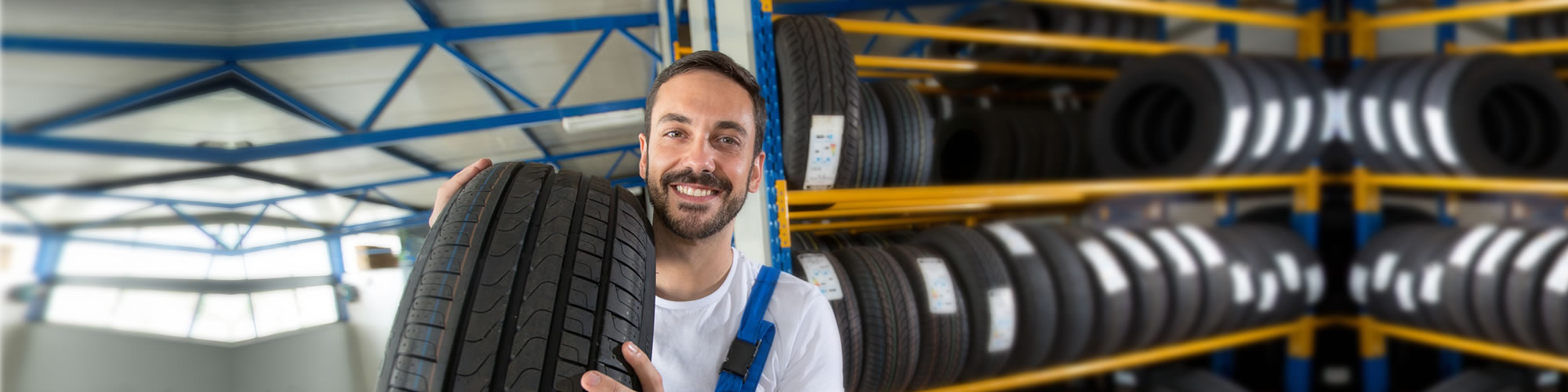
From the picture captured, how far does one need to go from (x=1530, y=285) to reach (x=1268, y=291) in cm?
80

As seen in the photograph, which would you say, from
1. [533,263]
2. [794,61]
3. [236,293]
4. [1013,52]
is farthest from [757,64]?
[1013,52]

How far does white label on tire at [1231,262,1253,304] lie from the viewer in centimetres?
305

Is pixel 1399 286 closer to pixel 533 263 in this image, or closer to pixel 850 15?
pixel 850 15

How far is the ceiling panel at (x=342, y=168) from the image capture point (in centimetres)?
163

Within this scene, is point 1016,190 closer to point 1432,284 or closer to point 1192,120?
point 1192,120

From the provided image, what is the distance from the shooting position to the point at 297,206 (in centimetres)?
160

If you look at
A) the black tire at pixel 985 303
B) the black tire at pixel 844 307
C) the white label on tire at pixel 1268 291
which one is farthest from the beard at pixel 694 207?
the white label on tire at pixel 1268 291

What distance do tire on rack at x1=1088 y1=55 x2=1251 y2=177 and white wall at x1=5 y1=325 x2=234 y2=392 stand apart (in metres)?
3.01

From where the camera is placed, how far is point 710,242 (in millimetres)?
1453

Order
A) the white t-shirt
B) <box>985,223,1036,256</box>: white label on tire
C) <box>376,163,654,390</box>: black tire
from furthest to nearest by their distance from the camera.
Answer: <box>985,223,1036,256</box>: white label on tire → the white t-shirt → <box>376,163,654,390</box>: black tire

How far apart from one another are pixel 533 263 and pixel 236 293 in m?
0.80

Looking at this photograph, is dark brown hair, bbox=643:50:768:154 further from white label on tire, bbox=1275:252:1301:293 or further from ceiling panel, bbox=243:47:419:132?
white label on tire, bbox=1275:252:1301:293

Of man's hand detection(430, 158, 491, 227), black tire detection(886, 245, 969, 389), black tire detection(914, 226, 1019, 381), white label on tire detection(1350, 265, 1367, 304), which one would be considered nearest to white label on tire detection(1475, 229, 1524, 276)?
white label on tire detection(1350, 265, 1367, 304)

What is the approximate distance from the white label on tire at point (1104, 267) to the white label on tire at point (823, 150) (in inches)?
44.0
